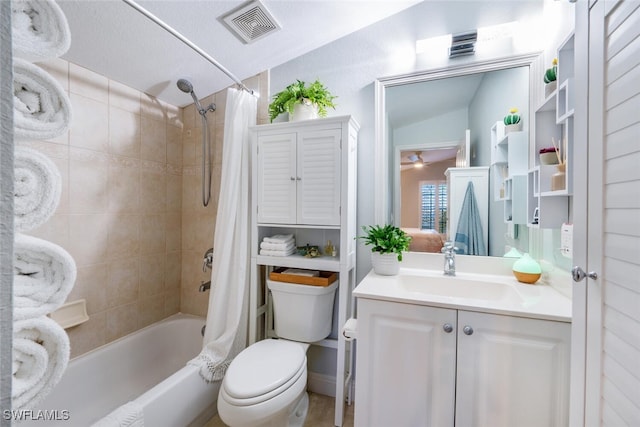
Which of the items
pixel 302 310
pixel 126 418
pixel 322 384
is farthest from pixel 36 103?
pixel 322 384

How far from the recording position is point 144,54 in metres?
1.56

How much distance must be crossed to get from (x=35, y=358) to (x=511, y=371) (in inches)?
52.9

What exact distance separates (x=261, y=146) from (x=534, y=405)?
1778 mm

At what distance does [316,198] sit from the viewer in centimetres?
160

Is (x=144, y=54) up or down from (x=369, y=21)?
down

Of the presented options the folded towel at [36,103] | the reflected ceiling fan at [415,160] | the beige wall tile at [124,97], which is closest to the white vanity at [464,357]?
the reflected ceiling fan at [415,160]

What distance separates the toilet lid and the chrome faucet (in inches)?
35.8

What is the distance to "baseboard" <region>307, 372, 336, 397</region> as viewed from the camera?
70.4 inches

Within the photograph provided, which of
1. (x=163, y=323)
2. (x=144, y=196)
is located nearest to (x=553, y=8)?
(x=144, y=196)

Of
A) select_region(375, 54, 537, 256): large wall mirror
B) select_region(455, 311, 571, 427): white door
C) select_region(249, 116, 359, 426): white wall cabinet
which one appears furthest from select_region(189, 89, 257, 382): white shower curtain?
select_region(455, 311, 571, 427): white door

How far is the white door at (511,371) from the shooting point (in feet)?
3.23

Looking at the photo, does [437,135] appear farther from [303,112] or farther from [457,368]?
[457,368]

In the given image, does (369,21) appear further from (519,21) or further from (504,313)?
(504,313)

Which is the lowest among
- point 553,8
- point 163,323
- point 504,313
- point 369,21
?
point 163,323
